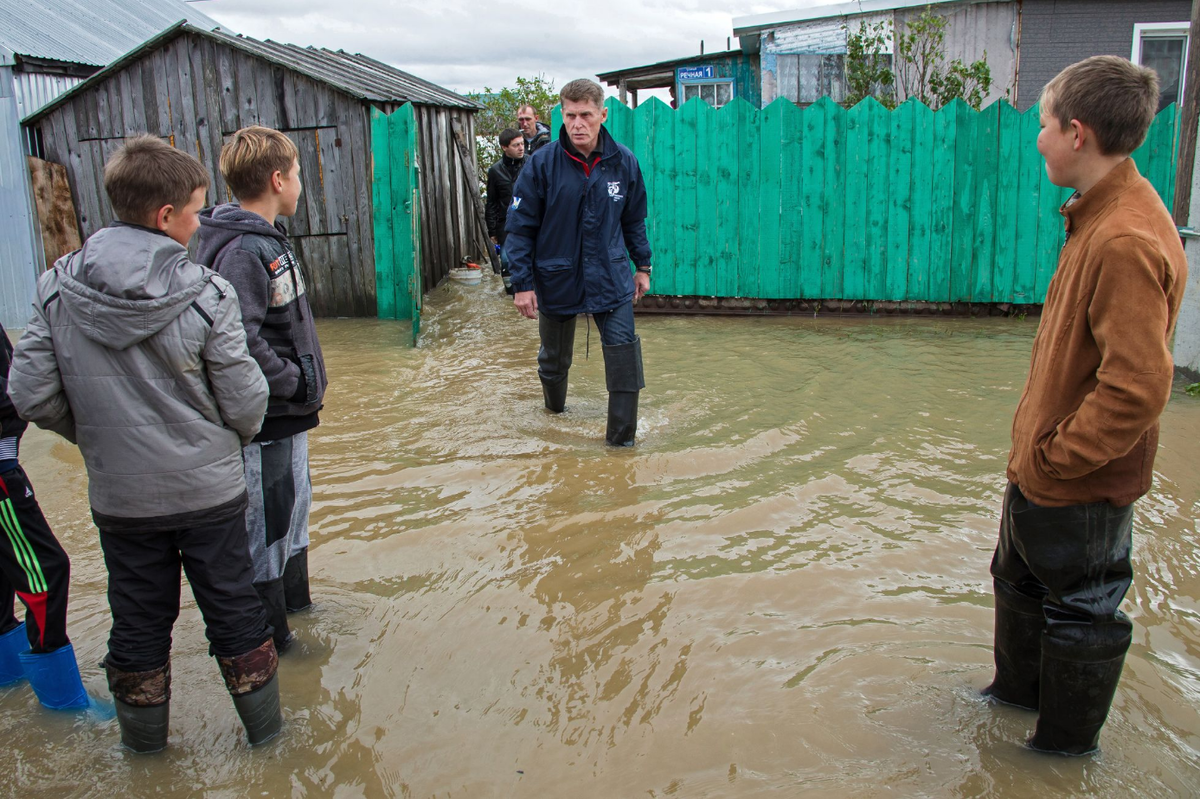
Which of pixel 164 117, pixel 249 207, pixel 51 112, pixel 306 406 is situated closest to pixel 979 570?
pixel 306 406

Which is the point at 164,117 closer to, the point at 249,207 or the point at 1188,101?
the point at 249,207

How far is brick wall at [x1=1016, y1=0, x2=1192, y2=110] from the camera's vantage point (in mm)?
11953

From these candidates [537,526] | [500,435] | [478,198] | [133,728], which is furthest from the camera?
[478,198]

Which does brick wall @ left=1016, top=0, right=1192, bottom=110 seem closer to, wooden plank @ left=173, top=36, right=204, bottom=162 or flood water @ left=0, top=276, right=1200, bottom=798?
flood water @ left=0, top=276, right=1200, bottom=798

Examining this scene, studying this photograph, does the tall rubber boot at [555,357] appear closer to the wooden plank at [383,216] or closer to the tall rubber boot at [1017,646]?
the tall rubber boot at [1017,646]

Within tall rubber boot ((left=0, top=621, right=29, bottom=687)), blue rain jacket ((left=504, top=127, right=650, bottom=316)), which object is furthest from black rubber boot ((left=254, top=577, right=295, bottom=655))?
blue rain jacket ((left=504, top=127, right=650, bottom=316))

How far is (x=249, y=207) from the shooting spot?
117 inches

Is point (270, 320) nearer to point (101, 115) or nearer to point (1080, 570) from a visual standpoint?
point (1080, 570)

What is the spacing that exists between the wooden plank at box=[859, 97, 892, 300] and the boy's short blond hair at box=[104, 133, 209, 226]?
7.46m

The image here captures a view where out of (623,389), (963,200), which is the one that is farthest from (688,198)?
(623,389)

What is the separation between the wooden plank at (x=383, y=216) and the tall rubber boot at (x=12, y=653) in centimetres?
684

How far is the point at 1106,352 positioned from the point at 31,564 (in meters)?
3.05

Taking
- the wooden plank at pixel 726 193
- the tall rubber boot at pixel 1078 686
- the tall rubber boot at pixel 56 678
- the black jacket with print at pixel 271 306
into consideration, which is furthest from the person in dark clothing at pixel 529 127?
the tall rubber boot at pixel 1078 686

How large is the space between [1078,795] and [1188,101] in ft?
20.1
